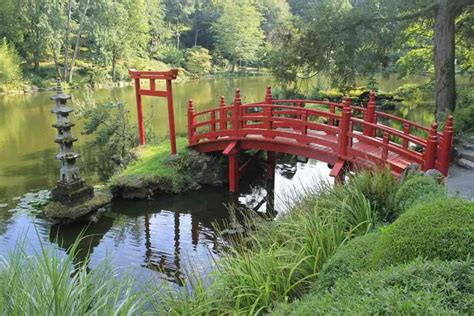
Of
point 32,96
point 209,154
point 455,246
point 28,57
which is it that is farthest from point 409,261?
point 28,57

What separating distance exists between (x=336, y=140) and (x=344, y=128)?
0.88 m

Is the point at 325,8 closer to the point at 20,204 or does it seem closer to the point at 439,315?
the point at 20,204

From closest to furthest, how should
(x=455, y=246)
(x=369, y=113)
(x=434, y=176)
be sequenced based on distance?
1. (x=455, y=246)
2. (x=434, y=176)
3. (x=369, y=113)

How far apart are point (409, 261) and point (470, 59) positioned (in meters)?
14.3

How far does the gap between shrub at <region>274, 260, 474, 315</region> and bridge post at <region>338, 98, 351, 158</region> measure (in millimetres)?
5406

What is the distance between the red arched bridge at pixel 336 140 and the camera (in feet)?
21.7

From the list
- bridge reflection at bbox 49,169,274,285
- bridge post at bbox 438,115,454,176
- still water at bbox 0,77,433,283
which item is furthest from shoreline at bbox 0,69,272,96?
bridge post at bbox 438,115,454,176

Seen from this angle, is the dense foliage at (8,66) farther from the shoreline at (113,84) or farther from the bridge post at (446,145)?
the bridge post at (446,145)

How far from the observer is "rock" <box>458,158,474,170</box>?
720 centimetres

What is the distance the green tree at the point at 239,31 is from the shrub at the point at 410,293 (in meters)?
42.7

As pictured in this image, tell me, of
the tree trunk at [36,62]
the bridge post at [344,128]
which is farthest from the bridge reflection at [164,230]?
the tree trunk at [36,62]

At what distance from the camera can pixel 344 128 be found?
778cm

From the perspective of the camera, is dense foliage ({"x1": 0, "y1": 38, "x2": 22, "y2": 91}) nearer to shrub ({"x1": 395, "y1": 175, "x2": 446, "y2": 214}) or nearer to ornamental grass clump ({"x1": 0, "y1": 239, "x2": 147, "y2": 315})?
shrub ({"x1": 395, "y1": 175, "x2": 446, "y2": 214})

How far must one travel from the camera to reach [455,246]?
261 cm
